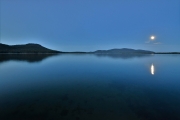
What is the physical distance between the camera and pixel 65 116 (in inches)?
381

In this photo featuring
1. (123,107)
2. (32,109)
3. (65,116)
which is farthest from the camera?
(123,107)

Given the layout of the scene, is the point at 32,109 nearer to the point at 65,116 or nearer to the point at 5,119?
the point at 5,119

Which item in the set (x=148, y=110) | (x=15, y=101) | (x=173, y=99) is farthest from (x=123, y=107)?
(x=15, y=101)

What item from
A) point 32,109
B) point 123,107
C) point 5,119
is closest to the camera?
point 5,119

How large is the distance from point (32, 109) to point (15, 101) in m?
2.86

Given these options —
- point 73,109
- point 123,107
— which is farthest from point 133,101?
point 73,109

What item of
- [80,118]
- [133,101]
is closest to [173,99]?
[133,101]

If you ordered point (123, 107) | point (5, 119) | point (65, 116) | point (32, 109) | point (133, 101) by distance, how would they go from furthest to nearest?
point (133, 101) → point (123, 107) → point (32, 109) → point (65, 116) → point (5, 119)

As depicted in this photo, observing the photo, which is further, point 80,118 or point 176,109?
point 176,109

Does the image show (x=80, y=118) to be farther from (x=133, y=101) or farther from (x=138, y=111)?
(x=133, y=101)

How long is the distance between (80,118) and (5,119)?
5.24 metres

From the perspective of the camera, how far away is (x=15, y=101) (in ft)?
40.6

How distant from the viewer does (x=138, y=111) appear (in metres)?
10.8

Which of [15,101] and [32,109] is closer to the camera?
[32,109]
